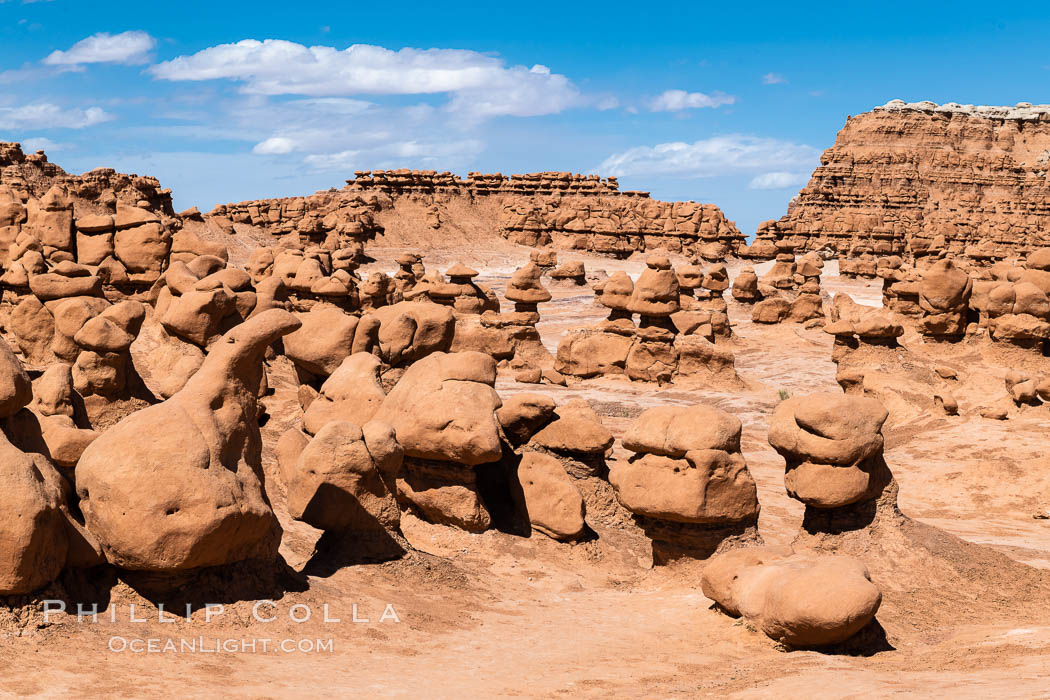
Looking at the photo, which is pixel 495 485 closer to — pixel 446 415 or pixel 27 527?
pixel 446 415

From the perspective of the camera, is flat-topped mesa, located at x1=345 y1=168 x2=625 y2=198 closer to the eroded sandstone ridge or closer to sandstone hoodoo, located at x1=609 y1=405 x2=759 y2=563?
the eroded sandstone ridge

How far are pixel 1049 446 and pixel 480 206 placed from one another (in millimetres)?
44118

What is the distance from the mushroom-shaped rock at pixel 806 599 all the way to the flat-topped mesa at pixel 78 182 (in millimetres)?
32197

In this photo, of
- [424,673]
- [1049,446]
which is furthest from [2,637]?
[1049,446]

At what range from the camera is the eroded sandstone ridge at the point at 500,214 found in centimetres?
5047

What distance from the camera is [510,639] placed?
8445mm

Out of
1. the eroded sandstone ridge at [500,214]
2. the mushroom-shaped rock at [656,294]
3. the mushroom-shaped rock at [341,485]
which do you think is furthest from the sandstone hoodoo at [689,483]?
the eroded sandstone ridge at [500,214]

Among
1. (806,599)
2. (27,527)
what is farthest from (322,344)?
(806,599)

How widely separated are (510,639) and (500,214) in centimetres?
5010

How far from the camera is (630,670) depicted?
25.1 feet

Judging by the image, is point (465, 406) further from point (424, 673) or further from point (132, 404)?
point (132, 404)

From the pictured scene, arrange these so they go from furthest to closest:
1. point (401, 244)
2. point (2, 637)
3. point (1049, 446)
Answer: point (401, 244) < point (1049, 446) < point (2, 637)

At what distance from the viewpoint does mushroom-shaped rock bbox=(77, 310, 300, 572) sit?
737 cm

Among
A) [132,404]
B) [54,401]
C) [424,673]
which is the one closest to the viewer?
[424,673]
